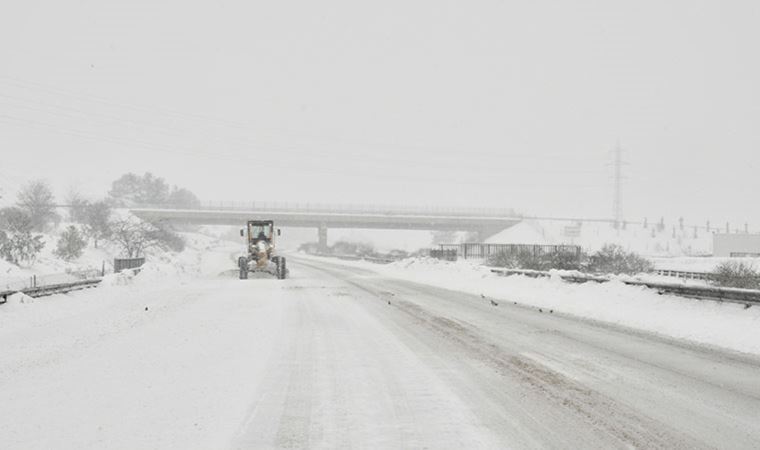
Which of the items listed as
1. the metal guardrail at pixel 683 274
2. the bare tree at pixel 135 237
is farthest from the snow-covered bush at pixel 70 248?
the metal guardrail at pixel 683 274

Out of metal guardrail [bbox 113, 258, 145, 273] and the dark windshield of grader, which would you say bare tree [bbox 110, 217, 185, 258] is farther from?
metal guardrail [bbox 113, 258, 145, 273]

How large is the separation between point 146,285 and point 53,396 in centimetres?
1843

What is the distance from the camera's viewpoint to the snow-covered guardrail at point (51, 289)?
14242 mm

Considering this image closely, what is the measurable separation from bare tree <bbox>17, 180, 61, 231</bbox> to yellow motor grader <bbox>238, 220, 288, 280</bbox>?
1577 inches

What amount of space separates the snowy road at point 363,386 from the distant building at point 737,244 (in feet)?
200

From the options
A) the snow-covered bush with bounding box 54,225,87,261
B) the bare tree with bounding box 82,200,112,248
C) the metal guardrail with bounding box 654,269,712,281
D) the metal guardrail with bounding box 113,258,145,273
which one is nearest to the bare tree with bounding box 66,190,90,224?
the bare tree with bounding box 82,200,112,248

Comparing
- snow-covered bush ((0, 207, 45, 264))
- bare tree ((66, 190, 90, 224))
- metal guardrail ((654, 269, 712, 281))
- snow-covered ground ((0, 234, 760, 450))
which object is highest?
bare tree ((66, 190, 90, 224))

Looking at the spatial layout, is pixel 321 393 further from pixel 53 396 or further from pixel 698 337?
pixel 698 337

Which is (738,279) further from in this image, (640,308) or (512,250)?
(512,250)

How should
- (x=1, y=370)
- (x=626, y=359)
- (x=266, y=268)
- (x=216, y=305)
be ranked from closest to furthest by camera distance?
(x=1, y=370) → (x=626, y=359) → (x=216, y=305) → (x=266, y=268)

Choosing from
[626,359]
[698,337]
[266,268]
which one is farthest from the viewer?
[266,268]

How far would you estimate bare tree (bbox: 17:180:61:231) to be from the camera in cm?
6700

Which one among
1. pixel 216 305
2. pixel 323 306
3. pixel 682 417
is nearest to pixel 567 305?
pixel 323 306

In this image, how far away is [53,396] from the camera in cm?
664
